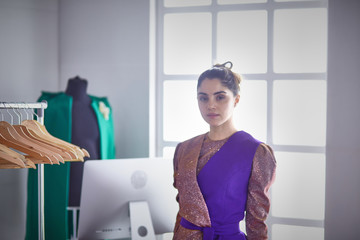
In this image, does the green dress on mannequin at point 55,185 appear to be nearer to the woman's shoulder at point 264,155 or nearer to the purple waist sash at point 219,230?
the purple waist sash at point 219,230

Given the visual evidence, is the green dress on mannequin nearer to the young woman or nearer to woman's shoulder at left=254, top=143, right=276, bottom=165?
the young woman

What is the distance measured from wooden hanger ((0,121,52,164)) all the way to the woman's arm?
2.64 feet

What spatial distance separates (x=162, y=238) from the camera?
2494 millimetres

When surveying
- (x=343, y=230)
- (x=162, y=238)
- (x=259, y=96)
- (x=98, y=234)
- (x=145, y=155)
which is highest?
(x=259, y=96)

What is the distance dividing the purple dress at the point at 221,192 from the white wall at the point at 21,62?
1463 mm

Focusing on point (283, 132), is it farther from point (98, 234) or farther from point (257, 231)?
point (98, 234)

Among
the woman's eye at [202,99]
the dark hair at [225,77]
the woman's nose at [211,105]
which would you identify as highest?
the dark hair at [225,77]

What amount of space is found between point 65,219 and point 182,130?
985 mm

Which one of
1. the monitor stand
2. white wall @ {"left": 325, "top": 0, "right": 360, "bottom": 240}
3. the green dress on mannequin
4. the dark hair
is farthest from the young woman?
the green dress on mannequin

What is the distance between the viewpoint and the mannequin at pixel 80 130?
2225 millimetres

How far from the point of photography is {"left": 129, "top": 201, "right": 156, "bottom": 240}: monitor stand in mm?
1459

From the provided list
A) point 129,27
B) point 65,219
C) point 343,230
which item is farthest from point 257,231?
point 129,27

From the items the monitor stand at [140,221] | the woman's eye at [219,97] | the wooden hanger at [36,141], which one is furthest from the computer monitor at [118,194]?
the woman's eye at [219,97]

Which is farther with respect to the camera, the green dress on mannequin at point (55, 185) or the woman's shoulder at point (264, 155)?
the green dress on mannequin at point (55, 185)
